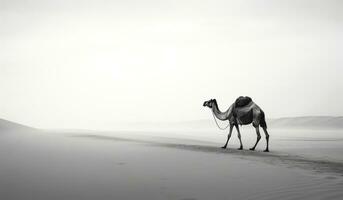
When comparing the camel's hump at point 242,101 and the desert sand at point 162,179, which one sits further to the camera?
the camel's hump at point 242,101

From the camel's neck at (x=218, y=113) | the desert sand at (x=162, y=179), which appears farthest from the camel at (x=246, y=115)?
the desert sand at (x=162, y=179)

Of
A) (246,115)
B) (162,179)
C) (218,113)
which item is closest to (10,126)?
(218,113)

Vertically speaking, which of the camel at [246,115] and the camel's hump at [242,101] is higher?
the camel's hump at [242,101]

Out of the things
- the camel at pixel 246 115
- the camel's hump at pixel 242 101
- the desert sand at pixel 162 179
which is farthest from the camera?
the camel's hump at pixel 242 101

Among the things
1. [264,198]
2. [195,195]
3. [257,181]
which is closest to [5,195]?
[195,195]

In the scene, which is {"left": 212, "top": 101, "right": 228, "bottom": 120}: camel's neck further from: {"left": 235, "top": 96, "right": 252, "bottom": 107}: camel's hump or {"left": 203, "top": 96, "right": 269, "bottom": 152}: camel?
{"left": 235, "top": 96, "right": 252, "bottom": 107}: camel's hump

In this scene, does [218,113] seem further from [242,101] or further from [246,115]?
[246,115]

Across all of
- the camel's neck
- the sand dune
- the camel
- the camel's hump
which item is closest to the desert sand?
the camel

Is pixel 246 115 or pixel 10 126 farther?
pixel 10 126

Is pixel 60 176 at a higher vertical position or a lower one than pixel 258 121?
lower

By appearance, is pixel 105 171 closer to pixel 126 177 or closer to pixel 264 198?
pixel 126 177

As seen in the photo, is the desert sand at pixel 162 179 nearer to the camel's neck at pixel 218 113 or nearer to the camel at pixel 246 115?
the camel at pixel 246 115

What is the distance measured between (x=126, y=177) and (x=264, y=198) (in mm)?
3239

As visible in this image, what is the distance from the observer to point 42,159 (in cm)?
1102
